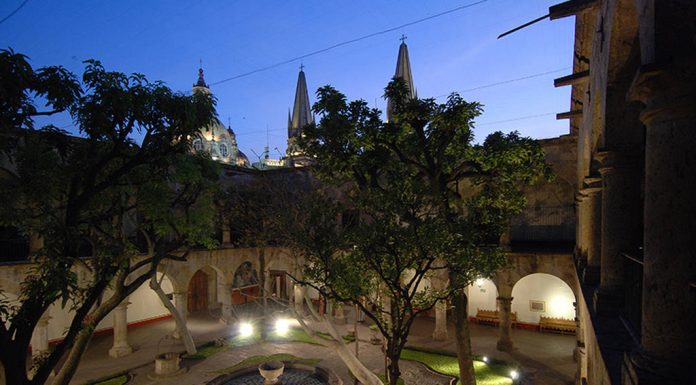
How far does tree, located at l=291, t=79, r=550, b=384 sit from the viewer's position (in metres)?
8.00

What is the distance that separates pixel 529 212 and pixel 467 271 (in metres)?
13.0

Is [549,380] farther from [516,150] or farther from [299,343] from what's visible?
[299,343]

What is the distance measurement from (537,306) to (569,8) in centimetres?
1594

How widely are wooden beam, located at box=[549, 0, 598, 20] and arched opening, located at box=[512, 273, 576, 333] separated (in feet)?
49.2

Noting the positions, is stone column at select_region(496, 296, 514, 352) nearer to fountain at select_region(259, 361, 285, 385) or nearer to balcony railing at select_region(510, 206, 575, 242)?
balcony railing at select_region(510, 206, 575, 242)

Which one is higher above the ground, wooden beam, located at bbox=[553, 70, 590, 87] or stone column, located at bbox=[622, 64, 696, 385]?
wooden beam, located at bbox=[553, 70, 590, 87]

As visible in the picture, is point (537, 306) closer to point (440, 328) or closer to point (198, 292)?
point (440, 328)

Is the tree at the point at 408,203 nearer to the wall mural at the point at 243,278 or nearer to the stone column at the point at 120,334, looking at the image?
the stone column at the point at 120,334

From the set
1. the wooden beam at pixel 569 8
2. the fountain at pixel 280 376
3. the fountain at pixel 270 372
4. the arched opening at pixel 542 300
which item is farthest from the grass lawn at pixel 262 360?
the wooden beam at pixel 569 8

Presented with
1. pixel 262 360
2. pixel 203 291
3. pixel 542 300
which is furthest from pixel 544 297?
pixel 203 291

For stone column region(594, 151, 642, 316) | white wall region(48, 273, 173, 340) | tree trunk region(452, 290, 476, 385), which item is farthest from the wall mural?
stone column region(594, 151, 642, 316)

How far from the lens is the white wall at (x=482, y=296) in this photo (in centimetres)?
1997

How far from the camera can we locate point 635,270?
4.57 meters

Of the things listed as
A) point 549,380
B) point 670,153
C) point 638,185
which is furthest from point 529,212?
point 670,153
